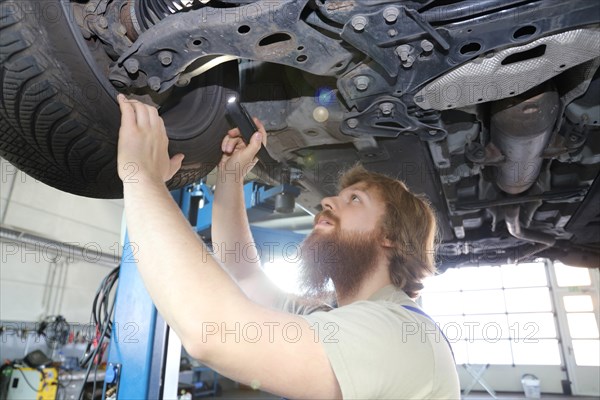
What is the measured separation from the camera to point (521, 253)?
2803 millimetres

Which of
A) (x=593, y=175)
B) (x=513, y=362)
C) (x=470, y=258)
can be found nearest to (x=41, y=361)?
(x=470, y=258)

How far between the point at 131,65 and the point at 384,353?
29.5 inches

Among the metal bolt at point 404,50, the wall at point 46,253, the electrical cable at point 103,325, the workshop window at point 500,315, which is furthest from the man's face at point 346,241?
the workshop window at point 500,315

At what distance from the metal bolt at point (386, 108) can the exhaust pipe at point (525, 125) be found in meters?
0.36

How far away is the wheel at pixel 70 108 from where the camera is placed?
753 millimetres

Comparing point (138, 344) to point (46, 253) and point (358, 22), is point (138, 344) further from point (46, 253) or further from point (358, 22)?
point (46, 253)

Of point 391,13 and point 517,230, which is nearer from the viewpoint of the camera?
point 391,13

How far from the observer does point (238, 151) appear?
1.24 metres

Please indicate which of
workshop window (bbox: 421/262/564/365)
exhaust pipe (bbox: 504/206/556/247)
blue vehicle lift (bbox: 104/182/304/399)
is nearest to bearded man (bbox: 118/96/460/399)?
blue vehicle lift (bbox: 104/182/304/399)

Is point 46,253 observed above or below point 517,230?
above

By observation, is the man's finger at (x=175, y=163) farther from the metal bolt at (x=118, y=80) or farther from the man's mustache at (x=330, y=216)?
the man's mustache at (x=330, y=216)

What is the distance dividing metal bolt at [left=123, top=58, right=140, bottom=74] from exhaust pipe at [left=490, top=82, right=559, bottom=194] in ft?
3.15

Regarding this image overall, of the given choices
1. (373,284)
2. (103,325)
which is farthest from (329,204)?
(103,325)

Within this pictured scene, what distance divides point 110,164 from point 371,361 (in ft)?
2.46
